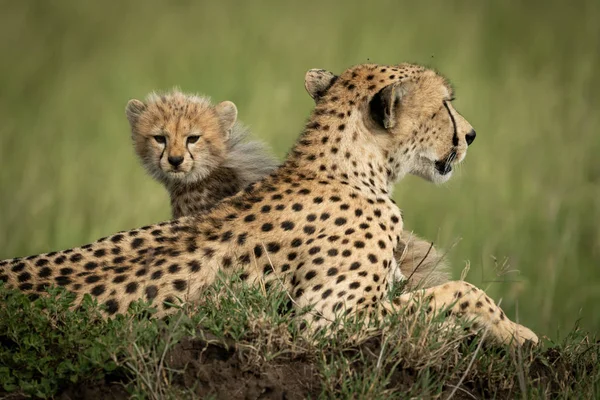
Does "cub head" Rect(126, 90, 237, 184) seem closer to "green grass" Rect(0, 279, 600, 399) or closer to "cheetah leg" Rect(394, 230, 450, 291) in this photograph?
"cheetah leg" Rect(394, 230, 450, 291)

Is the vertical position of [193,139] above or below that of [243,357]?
above

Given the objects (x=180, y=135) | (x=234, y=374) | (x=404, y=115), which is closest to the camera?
(x=234, y=374)

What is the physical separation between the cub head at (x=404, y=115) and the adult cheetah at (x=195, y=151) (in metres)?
0.83

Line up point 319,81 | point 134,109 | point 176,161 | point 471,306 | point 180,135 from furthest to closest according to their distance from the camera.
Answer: point 134,109 → point 180,135 → point 176,161 → point 319,81 → point 471,306

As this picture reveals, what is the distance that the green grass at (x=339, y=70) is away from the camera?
22.8ft

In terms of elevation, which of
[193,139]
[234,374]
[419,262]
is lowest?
[234,374]

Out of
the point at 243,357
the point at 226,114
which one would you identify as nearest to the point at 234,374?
the point at 243,357

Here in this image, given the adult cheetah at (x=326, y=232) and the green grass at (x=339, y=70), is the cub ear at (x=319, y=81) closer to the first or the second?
Answer: the adult cheetah at (x=326, y=232)

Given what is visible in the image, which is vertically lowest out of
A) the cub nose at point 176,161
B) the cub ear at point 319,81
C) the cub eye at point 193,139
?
the cub nose at point 176,161

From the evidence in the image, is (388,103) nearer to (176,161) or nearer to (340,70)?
(176,161)

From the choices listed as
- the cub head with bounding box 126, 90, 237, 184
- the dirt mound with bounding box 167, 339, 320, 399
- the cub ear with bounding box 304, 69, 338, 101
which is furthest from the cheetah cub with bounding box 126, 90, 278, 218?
the dirt mound with bounding box 167, 339, 320, 399

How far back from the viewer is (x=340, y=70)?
8273 mm

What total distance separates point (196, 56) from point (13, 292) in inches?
214

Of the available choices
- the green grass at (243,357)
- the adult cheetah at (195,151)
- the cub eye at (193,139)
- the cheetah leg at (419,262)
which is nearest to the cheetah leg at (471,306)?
→ the green grass at (243,357)
